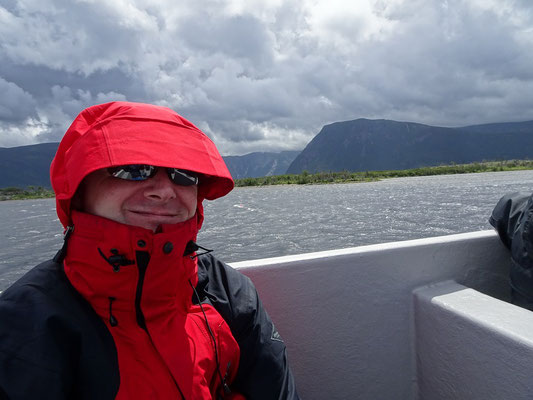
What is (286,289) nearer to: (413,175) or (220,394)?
(220,394)

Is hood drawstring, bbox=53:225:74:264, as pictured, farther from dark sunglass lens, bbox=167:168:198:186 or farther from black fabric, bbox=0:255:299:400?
dark sunglass lens, bbox=167:168:198:186

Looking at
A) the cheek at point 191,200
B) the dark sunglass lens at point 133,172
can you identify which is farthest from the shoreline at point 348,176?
the dark sunglass lens at point 133,172

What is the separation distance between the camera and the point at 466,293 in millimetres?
1572

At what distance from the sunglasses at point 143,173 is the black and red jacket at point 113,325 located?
0.12m

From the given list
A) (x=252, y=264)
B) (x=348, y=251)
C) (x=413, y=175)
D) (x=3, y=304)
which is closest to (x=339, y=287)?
(x=348, y=251)

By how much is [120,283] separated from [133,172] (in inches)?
11.3

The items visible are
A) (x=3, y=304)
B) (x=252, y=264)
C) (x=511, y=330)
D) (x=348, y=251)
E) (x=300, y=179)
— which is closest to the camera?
(x=3, y=304)

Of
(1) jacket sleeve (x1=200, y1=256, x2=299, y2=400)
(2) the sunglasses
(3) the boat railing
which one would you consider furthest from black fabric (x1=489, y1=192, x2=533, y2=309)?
(2) the sunglasses

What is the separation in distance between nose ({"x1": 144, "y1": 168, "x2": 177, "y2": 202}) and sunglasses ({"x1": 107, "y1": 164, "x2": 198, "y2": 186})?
1 centimetres

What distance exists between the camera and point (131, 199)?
0.92m

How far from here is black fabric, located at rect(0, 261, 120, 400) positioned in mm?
740

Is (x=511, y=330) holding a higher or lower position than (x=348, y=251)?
lower

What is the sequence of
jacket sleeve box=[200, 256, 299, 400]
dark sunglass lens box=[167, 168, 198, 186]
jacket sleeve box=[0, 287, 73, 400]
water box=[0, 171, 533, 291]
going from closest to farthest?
1. jacket sleeve box=[0, 287, 73, 400]
2. dark sunglass lens box=[167, 168, 198, 186]
3. jacket sleeve box=[200, 256, 299, 400]
4. water box=[0, 171, 533, 291]

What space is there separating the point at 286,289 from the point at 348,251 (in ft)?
1.17
